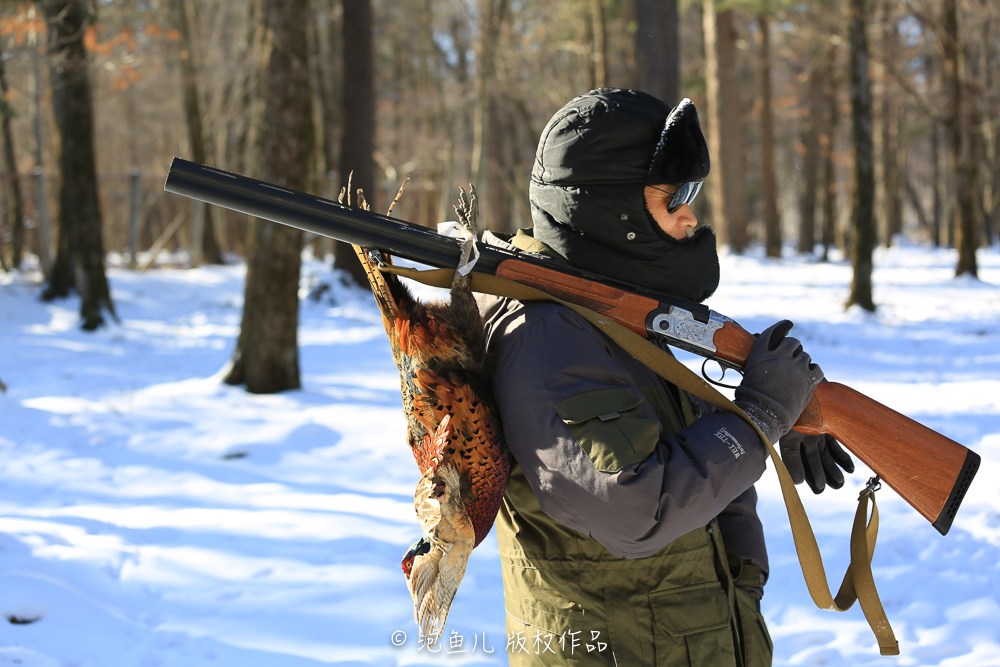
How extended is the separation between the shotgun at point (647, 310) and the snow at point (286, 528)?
183 cm

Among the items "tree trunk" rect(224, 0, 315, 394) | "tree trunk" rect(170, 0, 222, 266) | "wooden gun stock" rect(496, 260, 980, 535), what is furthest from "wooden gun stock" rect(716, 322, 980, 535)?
"tree trunk" rect(170, 0, 222, 266)

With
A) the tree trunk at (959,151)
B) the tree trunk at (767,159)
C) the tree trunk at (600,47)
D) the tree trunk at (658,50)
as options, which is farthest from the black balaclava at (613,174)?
the tree trunk at (767,159)

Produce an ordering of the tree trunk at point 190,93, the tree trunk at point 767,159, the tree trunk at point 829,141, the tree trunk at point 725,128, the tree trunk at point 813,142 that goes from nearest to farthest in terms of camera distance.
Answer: the tree trunk at point 190,93 < the tree trunk at point 725,128 < the tree trunk at point 829,141 < the tree trunk at point 767,159 < the tree trunk at point 813,142

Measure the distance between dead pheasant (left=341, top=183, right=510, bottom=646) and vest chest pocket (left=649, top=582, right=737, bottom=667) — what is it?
43 cm

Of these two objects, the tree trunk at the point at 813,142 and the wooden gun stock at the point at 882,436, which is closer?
the wooden gun stock at the point at 882,436

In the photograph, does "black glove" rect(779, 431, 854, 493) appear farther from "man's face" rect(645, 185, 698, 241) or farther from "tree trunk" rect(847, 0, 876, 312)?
"tree trunk" rect(847, 0, 876, 312)

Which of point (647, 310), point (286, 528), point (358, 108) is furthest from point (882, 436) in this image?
point (358, 108)

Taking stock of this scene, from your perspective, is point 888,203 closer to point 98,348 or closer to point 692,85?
point 692,85

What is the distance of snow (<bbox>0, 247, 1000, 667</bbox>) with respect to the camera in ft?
10.9

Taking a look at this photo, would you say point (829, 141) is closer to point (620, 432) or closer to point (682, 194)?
point (682, 194)

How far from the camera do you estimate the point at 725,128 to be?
794 inches

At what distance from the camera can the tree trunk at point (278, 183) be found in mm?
6969

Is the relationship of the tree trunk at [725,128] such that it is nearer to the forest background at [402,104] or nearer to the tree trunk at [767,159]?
the forest background at [402,104]

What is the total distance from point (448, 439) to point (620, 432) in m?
0.35
